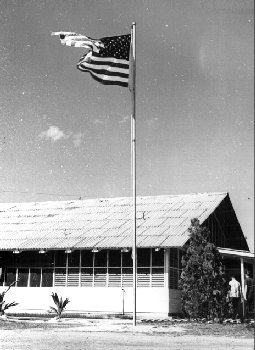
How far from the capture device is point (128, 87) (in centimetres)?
1575

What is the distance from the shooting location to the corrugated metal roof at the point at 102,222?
71.4 feet

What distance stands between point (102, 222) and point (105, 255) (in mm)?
2590

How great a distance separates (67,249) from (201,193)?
7.99 metres

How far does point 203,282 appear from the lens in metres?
18.1

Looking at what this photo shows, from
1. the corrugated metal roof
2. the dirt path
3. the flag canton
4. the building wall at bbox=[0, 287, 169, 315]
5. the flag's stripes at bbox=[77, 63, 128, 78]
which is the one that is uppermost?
the flag canton

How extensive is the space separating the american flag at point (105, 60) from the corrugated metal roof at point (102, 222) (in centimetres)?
750

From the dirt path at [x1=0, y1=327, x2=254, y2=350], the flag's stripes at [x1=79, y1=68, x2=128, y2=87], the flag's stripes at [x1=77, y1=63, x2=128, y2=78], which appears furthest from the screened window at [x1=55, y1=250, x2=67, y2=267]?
the flag's stripes at [x1=77, y1=63, x2=128, y2=78]

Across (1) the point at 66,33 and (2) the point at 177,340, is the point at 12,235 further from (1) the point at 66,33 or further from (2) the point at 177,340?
(2) the point at 177,340

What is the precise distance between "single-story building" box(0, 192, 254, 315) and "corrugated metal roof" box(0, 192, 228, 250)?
4 cm

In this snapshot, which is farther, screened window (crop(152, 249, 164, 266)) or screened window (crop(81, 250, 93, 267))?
screened window (crop(81, 250, 93, 267))

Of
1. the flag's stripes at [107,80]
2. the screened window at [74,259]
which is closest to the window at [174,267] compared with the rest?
the screened window at [74,259]

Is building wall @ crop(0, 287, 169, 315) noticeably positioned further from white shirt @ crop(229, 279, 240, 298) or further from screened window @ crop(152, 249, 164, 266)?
white shirt @ crop(229, 279, 240, 298)

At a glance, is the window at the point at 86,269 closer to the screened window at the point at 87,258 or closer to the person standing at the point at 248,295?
the screened window at the point at 87,258

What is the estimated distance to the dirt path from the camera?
34.2ft
